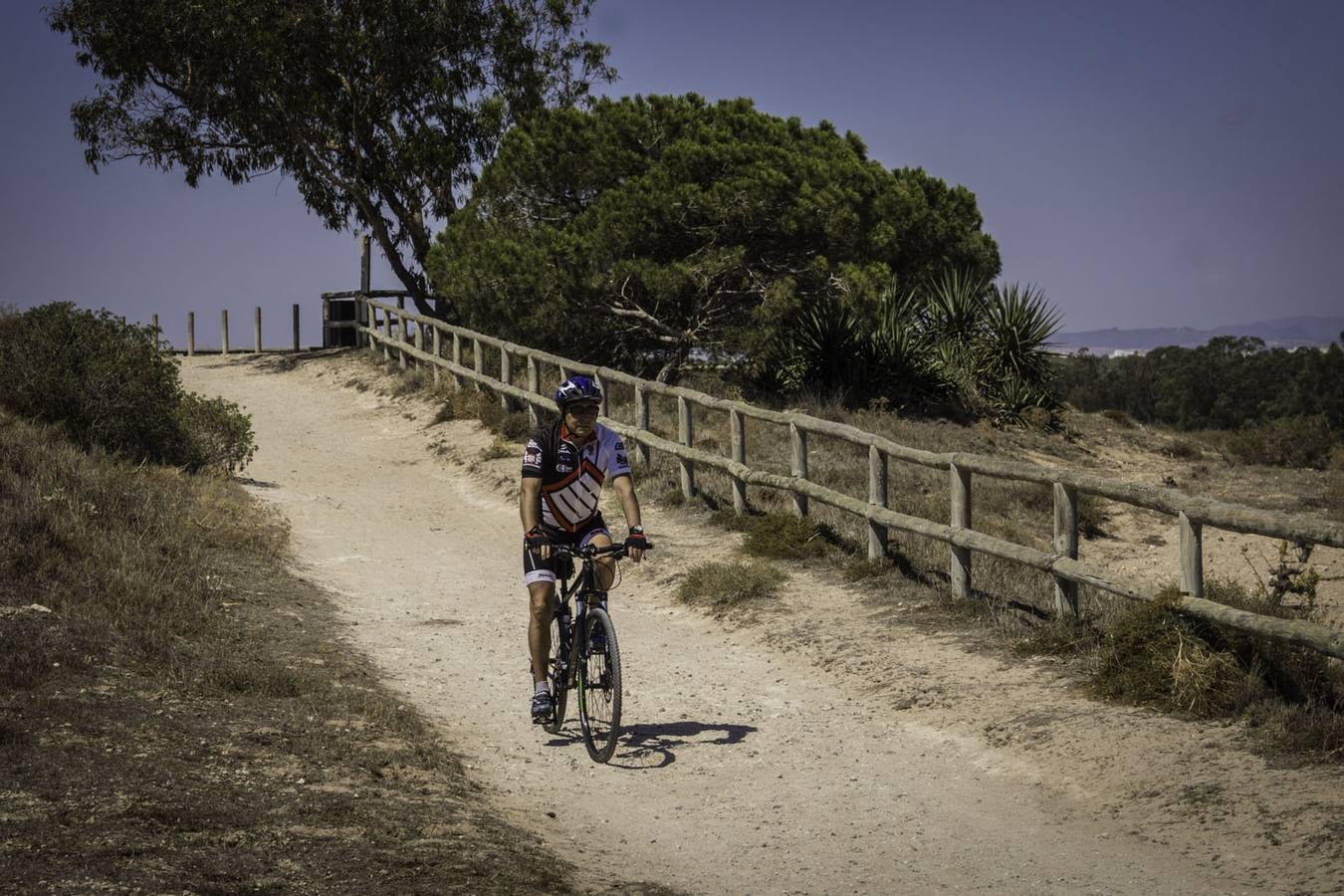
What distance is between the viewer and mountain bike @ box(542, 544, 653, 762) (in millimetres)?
7336

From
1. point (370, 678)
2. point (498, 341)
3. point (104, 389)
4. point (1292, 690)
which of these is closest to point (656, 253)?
point (498, 341)

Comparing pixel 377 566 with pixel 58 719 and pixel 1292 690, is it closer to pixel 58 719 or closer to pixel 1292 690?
pixel 58 719

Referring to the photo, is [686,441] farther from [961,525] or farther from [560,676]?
[560,676]

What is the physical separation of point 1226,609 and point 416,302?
27961 millimetres

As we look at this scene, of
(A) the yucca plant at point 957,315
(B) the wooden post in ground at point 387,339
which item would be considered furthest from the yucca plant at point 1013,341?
(B) the wooden post in ground at point 387,339

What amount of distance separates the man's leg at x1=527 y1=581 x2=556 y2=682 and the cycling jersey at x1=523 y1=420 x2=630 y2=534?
1.19 feet

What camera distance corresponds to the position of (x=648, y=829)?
662cm

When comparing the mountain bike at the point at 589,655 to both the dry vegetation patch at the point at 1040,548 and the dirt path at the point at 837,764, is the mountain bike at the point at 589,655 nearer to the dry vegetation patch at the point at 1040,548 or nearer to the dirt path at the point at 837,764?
the dirt path at the point at 837,764

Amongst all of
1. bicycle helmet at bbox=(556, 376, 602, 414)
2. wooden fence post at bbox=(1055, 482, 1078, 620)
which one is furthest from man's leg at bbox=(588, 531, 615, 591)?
wooden fence post at bbox=(1055, 482, 1078, 620)

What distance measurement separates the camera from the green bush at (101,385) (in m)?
15.8

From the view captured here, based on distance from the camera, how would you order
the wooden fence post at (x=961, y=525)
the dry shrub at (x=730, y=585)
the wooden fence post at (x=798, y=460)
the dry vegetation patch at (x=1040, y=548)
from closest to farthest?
the dry vegetation patch at (x=1040, y=548) → the wooden fence post at (x=961, y=525) → the dry shrub at (x=730, y=585) → the wooden fence post at (x=798, y=460)

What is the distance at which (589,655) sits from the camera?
7.54 metres

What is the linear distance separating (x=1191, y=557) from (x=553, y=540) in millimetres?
3899

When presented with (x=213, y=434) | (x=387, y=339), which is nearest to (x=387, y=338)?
(x=387, y=339)
